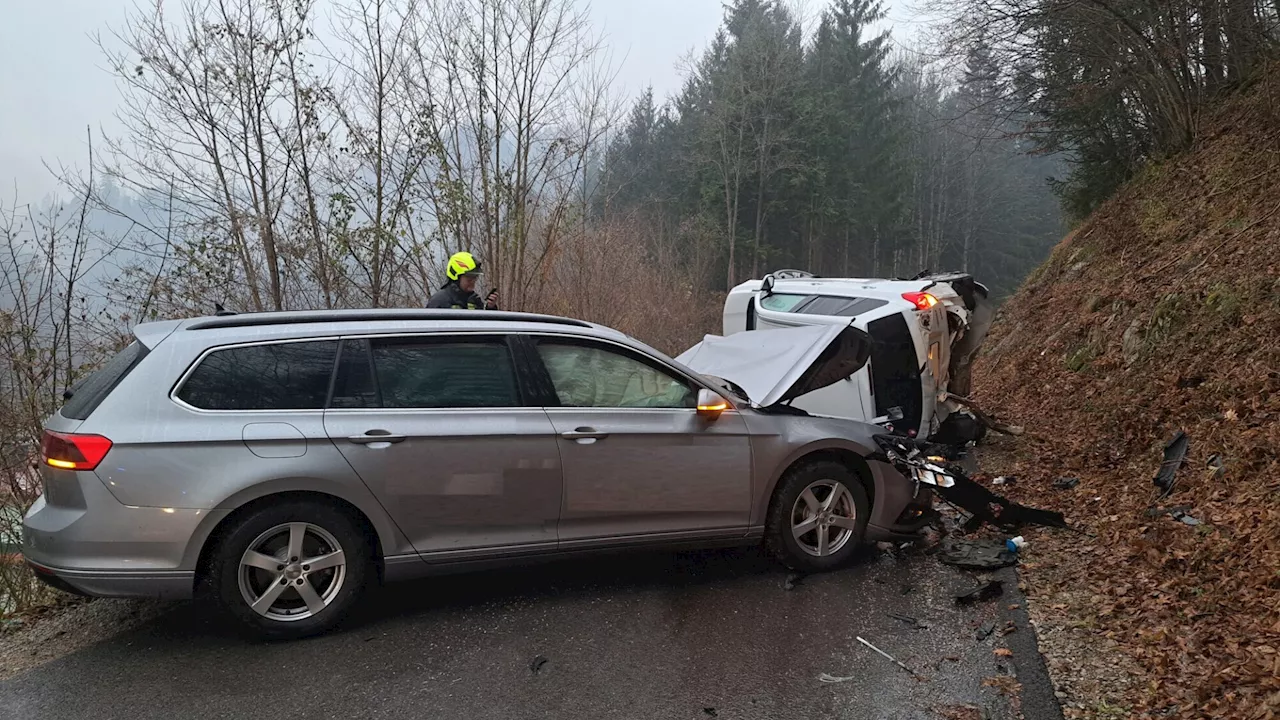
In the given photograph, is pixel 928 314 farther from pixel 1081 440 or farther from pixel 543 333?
pixel 543 333

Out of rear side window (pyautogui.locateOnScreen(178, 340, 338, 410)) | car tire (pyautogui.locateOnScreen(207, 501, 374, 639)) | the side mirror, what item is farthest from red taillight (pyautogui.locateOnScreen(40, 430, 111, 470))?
the side mirror

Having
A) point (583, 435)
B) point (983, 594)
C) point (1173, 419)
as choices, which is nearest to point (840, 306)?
point (1173, 419)

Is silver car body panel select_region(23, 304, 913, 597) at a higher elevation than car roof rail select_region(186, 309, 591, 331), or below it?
below

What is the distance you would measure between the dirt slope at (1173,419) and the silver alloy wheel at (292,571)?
11.5ft

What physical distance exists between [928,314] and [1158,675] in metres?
4.35

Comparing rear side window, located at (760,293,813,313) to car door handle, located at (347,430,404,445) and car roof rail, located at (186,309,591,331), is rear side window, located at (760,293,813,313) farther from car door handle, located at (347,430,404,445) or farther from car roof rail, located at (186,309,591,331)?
car door handle, located at (347,430,404,445)

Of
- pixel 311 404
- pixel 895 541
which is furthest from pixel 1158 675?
pixel 311 404

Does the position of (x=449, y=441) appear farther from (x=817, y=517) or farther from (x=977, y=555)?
(x=977, y=555)

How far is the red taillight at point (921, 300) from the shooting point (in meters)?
7.38

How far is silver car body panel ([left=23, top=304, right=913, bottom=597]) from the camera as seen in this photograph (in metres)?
3.75

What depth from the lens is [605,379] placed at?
4715 mm

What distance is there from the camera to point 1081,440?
7.57 metres

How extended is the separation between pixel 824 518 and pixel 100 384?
4.05 meters

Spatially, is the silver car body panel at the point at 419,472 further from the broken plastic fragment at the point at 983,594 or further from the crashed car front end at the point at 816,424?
the broken plastic fragment at the point at 983,594
